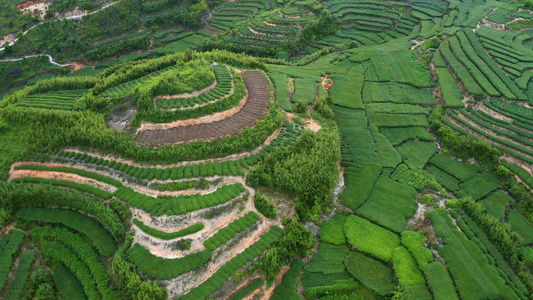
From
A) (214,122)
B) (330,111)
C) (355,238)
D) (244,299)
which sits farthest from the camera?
(330,111)

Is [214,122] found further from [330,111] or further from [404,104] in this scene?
[404,104]

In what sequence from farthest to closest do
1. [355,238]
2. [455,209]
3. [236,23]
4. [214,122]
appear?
[236,23] → [214,122] → [455,209] → [355,238]

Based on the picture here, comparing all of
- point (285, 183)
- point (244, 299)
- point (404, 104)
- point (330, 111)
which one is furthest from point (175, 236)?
point (404, 104)

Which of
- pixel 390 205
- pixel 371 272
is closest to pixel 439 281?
pixel 371 272

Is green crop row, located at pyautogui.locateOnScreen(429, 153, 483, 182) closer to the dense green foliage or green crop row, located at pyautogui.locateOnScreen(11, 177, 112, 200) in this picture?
the dense green foliage

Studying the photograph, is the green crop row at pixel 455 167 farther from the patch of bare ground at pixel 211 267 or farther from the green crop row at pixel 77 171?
the green crop row at pixel 77 171

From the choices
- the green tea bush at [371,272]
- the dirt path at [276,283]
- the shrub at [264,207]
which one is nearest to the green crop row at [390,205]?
the green tea bush at [371,272]

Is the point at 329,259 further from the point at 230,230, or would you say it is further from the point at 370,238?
the point at 230,230
